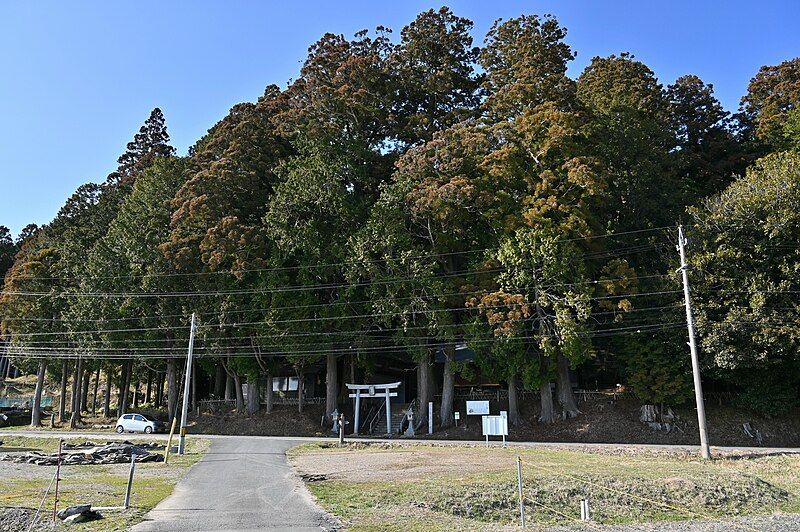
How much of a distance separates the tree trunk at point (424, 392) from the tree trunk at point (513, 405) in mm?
4313

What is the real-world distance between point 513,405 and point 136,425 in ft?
76.1

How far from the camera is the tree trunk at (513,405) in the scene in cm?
3322

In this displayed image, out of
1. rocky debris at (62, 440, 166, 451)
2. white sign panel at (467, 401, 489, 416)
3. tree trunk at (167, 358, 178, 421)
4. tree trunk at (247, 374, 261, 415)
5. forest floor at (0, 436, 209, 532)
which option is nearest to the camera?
forest floor at (0, 436, 209, 532)

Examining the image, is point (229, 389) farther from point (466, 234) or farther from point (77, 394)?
point (466, 234)

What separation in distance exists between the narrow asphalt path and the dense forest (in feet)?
45.3

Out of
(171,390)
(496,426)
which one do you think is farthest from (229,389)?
(496,426)

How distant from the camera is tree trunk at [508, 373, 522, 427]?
Result: 109 feet

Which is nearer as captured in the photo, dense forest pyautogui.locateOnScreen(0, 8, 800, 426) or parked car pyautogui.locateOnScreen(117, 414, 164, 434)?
dense forest pyautogui.locateOnScreen(0, 8, 800, 426)

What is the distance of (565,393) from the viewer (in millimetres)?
32625

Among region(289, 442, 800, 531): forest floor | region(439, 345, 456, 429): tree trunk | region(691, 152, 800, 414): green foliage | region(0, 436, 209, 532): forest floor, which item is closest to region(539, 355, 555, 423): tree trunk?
region(439, 345, 456, 429): tree trunk

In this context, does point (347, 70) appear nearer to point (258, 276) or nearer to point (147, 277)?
point (258, 276)

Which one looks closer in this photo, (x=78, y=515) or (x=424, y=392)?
(x=78, y=515)

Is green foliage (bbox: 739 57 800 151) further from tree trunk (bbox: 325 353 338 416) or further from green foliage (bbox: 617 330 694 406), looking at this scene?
tree trunk (bbox: 325 353 338 416)

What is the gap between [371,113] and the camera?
36719 mm
